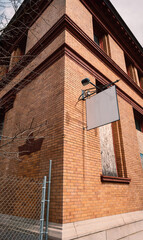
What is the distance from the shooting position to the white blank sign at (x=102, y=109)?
180 inches

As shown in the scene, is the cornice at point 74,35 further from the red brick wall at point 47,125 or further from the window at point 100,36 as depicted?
the window at point 100,36

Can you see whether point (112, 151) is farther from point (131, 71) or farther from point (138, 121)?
point (131, 71)

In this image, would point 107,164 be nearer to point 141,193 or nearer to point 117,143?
point 117,143

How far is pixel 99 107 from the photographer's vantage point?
4.98 m

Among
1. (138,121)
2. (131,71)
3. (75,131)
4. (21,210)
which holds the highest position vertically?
(131,71)

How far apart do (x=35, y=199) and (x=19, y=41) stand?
8.91 m

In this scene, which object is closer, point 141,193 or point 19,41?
point 141,193

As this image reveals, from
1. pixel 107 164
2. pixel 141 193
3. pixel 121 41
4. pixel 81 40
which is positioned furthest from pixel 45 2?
pixel 141 193

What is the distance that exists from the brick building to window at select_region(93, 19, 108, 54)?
6 cm

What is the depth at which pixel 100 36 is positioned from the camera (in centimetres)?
927

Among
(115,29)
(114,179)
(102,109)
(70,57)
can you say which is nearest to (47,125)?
(102,109)

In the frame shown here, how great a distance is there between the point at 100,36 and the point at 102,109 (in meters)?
6.32

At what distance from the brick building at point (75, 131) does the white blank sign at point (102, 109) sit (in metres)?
0.27

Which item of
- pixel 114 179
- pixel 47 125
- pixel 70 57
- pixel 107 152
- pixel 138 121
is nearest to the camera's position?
pixel 47 125
